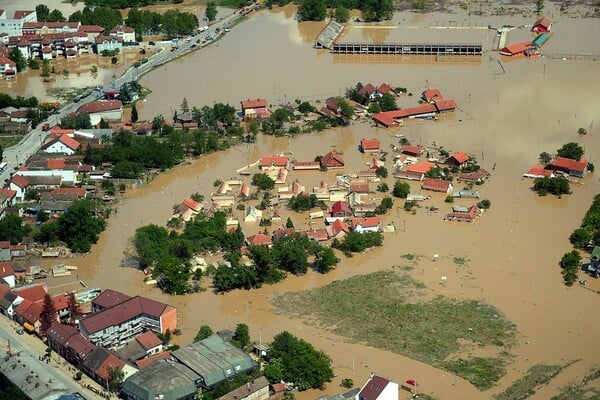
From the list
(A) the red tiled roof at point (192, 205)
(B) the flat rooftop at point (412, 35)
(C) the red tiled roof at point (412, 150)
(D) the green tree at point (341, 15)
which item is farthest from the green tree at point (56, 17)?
(A) the red tiled roof at point (192, 205)

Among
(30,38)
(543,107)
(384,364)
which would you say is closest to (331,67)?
(543,107)

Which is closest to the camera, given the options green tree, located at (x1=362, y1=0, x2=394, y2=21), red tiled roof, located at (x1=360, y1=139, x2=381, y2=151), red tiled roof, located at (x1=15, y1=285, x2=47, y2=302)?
red tiled roof, located at (x1=15, y1=285, x2=47, y2=302)

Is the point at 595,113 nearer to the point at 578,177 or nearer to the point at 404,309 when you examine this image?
the point at 578,177

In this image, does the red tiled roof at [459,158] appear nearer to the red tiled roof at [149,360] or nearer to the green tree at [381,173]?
the green tree at [381,173]

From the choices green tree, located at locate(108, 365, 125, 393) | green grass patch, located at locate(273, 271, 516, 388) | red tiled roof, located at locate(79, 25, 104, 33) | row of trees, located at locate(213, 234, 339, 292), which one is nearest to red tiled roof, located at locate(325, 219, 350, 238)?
row of trees, located at locate(213, 234, 339, 292)

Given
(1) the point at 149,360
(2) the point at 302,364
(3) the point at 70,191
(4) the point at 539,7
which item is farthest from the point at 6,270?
(4) the point at 539,7

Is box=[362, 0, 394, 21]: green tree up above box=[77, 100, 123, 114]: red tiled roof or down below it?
above

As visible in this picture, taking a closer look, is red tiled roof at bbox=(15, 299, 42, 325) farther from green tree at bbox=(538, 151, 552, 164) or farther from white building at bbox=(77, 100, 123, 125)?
green tree at bbox=(538, 151, 552, 164)
